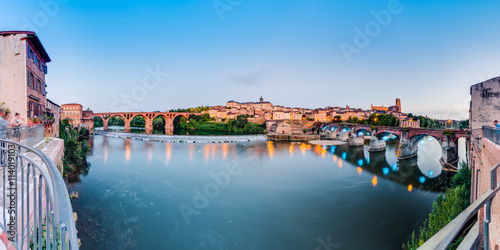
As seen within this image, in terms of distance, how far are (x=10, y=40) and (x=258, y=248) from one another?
46.3ft

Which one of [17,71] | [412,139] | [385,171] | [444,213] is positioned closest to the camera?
[444,213]

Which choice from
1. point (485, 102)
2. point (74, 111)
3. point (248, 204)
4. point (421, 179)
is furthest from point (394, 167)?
point (74, 111)

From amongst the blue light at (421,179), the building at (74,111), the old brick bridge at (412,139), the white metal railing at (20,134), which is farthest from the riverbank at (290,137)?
the building at (74,111)

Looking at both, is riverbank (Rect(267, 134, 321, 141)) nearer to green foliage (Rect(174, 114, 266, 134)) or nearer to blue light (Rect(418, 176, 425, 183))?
green foliage (Rect(174, 114, 266, 134))

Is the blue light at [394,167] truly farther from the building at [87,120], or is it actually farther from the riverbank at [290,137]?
the building at [87,120]

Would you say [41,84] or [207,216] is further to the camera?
[41,84]

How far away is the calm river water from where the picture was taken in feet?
28.9

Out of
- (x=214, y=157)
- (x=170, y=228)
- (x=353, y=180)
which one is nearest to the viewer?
(x=170, y=228)

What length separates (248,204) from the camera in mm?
12227

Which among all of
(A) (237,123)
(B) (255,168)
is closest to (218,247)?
(B) (255,168)

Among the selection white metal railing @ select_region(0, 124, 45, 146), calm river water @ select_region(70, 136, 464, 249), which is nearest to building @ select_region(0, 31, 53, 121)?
white metal railing @ select_region(0, 124, 45, 146)

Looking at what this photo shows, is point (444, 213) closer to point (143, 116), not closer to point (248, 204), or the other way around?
point (248, 204)

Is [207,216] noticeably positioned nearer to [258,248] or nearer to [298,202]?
[258,248]

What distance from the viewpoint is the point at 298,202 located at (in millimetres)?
12672
